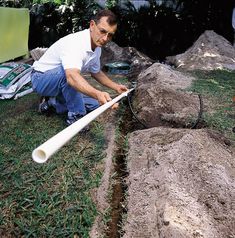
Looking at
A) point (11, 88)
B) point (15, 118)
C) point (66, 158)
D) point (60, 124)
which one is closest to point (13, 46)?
point (11, 88)

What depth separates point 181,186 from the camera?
2412 mm

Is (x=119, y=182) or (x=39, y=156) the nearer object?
(x=39, y=156)

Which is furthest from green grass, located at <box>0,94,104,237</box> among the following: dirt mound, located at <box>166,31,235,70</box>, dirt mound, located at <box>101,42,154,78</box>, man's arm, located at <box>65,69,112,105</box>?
dirt mound, located at <box>101,42,154,78</box>

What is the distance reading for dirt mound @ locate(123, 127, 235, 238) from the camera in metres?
2.11

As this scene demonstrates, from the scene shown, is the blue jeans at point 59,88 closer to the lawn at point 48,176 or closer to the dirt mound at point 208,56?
the lawn at point 48,176

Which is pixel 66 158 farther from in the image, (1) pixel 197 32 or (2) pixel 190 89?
(1) pixel 197 32

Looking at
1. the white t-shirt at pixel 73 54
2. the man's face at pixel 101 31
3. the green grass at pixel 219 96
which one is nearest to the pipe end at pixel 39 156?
the white t-shirt at pixel 73 54

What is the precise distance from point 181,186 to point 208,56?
19.3 ft

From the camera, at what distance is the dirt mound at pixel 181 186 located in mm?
2111

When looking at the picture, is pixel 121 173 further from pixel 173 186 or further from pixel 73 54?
pixel 73 54

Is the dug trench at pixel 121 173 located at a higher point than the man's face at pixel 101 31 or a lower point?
lower

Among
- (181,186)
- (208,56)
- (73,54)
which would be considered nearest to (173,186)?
(181,186)

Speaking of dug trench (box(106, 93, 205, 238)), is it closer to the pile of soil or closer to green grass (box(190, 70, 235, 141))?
the pile of soil

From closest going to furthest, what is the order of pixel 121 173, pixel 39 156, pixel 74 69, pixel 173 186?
1. pixel 39 156
2. pixel 173 186
3. pixel 121 173
4. pixel 74 69
